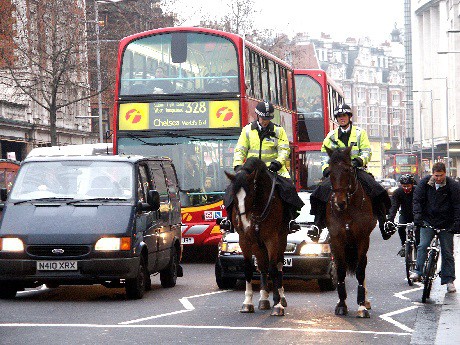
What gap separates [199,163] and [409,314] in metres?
9.78

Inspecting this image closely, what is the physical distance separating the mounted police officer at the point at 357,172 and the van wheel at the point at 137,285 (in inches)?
99.2

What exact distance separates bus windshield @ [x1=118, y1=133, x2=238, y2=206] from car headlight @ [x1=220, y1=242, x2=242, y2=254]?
5.83 meters

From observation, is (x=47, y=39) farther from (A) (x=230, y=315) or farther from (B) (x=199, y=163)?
(A) (x=230, y=315)

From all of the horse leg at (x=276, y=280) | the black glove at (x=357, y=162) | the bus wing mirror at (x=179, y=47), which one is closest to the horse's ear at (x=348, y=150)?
the black glove at (x=357, y=162)

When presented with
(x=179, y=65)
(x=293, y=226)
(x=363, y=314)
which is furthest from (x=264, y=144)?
(x=179, y=65)

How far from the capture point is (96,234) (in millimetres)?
14250

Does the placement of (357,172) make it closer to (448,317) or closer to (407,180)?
(448,317)

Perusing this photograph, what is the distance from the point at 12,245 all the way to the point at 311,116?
21537mm

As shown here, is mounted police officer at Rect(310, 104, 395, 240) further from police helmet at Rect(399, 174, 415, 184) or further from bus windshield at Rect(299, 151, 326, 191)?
bus windshield at Rect(299, 151, 326, 191)

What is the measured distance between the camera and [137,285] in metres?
14.6

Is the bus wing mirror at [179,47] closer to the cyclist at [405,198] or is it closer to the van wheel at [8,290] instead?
the cyclist at [405,198]

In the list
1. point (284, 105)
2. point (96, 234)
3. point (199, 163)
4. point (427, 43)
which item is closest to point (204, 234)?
point (199, 163)

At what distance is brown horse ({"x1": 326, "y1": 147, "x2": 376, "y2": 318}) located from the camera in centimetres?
1241

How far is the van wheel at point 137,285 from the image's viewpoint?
47.8 ft
